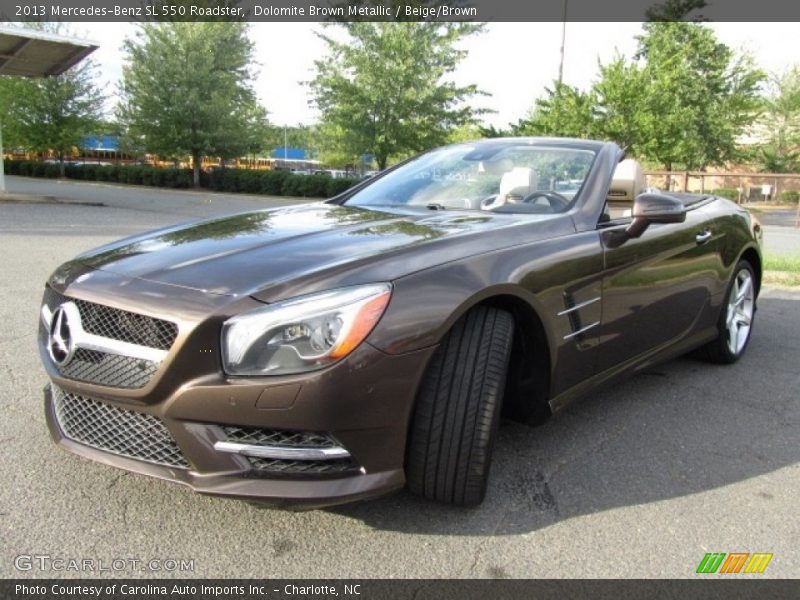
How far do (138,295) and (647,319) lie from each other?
235cm

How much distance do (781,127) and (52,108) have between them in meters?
42.2

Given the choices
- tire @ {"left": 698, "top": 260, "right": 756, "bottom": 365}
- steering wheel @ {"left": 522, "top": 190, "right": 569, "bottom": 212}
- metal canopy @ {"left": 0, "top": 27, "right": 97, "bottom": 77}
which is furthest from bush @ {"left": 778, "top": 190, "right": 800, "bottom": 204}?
steering wheel @ {"left": 522, "top": 190, "right": 569, "bottom": 212}

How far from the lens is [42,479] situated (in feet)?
8.65

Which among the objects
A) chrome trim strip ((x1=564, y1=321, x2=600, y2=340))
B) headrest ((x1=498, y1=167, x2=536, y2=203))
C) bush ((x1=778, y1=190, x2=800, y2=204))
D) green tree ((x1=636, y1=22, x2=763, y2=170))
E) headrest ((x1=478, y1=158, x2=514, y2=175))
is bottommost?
chrome trim strip ((x1=564, y1=321, x2=600, y2=340))

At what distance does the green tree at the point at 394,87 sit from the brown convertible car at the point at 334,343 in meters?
22.7

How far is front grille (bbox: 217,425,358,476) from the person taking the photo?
6.77 feet

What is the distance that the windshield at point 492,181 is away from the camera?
3.37m

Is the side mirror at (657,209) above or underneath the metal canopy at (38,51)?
underneath

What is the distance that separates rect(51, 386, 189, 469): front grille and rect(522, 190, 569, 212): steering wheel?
198 cm

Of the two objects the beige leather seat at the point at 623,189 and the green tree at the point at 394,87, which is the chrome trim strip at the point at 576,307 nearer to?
the beige leather seat at the point at 623,189

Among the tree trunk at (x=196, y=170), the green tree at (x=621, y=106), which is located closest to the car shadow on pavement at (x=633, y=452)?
the green tree at (x=621, y=106)

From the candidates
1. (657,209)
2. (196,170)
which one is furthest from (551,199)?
(196,170)

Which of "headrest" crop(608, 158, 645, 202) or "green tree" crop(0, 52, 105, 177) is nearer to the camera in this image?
"headrest" crop(608, 158, 645, 202)

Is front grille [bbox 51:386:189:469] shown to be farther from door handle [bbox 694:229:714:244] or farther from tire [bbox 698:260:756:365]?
tire [bbox 698:260:756:365]
